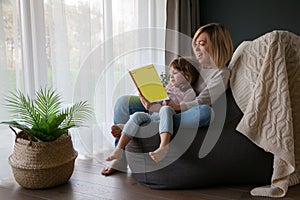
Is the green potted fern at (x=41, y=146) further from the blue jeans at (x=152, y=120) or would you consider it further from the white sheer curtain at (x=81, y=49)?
the blue jeans at (x=152, y=120)

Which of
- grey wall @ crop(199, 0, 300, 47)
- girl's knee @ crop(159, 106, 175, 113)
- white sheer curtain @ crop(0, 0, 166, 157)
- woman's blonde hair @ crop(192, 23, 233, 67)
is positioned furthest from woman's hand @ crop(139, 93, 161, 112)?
grey wall @ crop(199, 0, 300, 47)

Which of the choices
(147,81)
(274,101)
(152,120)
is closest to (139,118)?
(152,120)

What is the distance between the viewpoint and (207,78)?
182 cm

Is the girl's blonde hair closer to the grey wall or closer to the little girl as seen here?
the little girl

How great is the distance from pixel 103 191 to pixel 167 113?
531mm

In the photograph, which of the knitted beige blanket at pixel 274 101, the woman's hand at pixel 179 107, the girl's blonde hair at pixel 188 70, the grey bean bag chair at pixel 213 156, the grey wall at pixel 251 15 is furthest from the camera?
the grey wall at pixel 251 15

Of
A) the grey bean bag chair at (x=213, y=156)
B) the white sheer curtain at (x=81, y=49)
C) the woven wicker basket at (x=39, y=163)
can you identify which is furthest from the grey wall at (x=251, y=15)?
the woven wicker basket at (x=39, y=163)

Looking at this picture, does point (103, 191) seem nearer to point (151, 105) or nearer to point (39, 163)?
point (39, 163)

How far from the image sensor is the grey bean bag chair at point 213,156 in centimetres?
166

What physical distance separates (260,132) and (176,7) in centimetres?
178

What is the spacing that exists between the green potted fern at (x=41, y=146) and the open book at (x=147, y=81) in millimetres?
429

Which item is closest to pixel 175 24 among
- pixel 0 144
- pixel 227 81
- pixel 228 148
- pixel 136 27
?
pixel 136 27

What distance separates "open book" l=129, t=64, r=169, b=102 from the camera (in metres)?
1.71

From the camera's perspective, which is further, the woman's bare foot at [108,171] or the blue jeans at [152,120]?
the woman's bare foot at [108,171]
